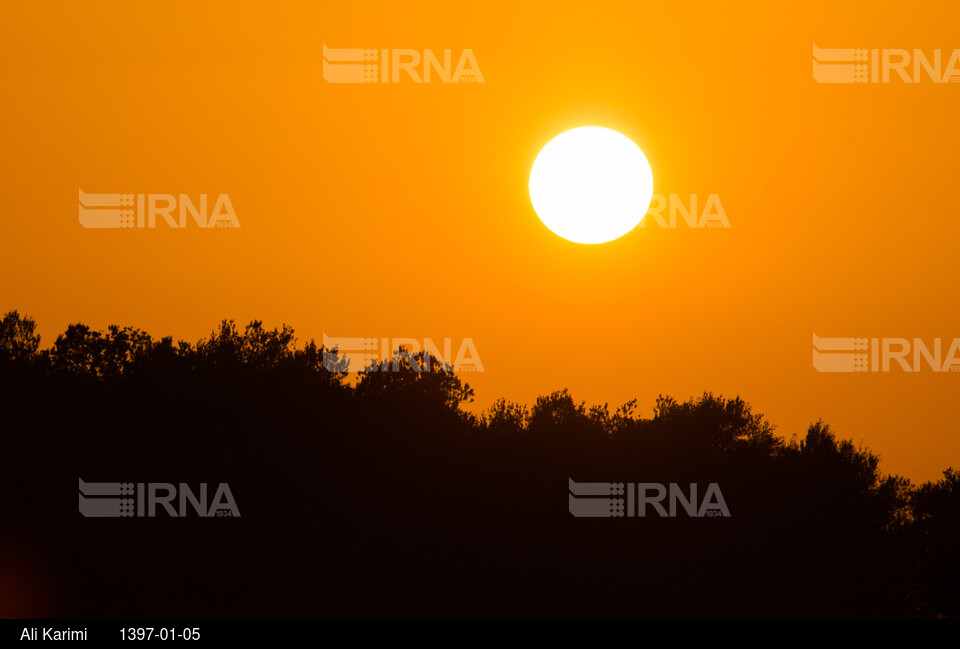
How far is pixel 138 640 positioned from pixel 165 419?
24350mm

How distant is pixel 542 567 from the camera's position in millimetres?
58312
